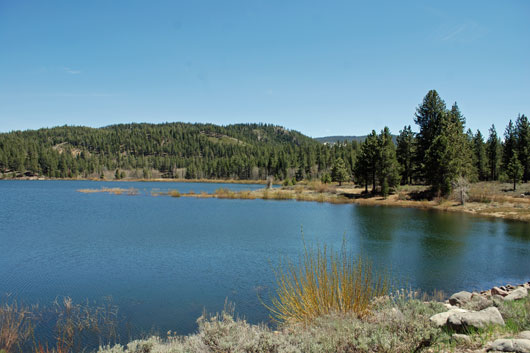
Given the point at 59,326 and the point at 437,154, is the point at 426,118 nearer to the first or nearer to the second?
the point at 437,154

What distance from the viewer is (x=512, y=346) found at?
518 cm

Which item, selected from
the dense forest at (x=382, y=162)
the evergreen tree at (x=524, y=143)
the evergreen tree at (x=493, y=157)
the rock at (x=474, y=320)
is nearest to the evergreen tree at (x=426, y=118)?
the dense forest at (x=382, y=162)

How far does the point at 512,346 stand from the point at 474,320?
150cm

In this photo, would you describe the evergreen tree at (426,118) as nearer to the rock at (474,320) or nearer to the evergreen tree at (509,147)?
the evergreen tree at (509,147)

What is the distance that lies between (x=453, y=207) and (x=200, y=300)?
42.4 m

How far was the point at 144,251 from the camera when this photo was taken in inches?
794

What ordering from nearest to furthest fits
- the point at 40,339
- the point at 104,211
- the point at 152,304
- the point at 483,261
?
1. the point at 40,339
2. the point at 152,304
3. the point at 483,261
4. the point at 104,211

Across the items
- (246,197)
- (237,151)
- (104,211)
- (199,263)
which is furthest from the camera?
(237,151)

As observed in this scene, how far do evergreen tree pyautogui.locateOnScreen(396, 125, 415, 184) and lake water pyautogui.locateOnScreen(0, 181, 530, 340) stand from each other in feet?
119

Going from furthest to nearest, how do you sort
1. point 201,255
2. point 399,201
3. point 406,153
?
point 406,153
point 399,201
point 201,255

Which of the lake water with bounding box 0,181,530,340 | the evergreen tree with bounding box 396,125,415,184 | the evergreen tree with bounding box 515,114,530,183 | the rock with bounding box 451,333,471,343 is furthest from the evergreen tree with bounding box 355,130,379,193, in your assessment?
the rock with bounding box 451,333,471,343

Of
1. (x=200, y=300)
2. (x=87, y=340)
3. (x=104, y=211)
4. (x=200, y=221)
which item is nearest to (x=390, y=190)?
(x=200, y=221)

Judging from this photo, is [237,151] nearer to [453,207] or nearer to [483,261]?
[453,207]

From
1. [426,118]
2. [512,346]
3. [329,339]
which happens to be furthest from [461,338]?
[426,118]
